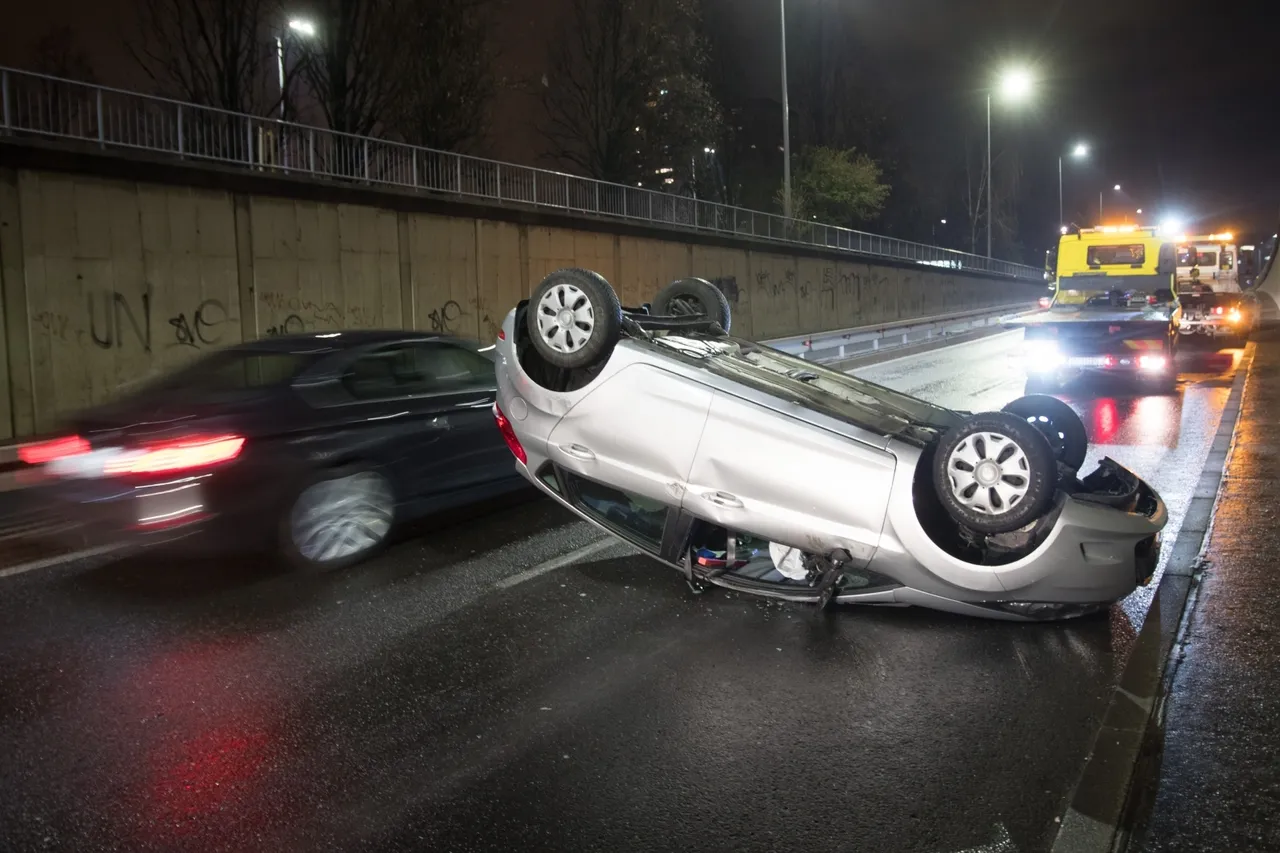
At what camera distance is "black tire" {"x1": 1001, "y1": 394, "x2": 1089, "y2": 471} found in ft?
21.9

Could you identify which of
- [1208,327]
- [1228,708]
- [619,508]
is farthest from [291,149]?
[1208,327]

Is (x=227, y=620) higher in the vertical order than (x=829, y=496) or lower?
lower

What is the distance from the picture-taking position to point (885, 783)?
3.89 metres

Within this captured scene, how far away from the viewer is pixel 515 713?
4.55 meters

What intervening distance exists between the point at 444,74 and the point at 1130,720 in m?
23.5

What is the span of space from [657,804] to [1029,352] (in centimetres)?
1448

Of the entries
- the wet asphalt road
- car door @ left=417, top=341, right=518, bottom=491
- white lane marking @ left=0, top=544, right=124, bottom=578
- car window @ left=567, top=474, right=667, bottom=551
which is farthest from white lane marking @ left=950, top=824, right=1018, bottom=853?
white lane marking @ left=0, top=544, right=124, bottom=578

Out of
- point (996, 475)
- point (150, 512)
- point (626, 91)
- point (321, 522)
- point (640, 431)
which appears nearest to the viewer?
point (996, 475)

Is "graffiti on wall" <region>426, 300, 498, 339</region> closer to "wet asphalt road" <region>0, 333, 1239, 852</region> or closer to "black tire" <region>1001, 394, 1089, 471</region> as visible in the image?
"wet asphalt road" <region>0, 333, 1239, 852</region>

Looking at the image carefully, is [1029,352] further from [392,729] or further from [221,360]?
[392,729]

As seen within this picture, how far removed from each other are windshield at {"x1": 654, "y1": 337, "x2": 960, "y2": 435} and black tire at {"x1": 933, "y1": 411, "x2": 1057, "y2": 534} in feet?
1.18

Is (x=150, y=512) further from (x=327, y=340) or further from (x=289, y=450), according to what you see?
(x=327, y=340)

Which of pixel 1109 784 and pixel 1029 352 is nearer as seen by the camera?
pixel 1109 784

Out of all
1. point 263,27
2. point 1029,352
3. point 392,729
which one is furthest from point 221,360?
point 263,27
